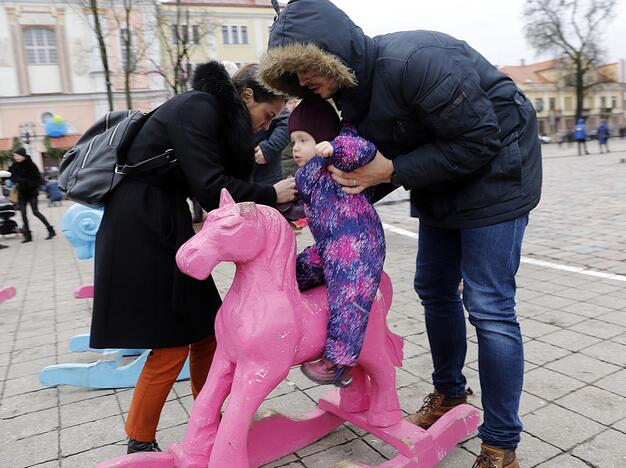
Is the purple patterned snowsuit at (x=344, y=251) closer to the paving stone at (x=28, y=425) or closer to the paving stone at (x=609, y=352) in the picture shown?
the paving stone at (x=28, y=425)

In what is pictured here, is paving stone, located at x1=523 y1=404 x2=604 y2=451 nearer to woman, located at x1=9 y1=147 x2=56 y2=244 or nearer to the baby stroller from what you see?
woman, located at x1=9 y1=147 x2=56 y2=244

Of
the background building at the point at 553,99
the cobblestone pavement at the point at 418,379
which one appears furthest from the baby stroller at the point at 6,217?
the background building at the point at 553,99

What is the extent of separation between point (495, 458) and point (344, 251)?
924 mm

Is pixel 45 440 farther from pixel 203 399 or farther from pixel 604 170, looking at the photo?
pixel 604 170

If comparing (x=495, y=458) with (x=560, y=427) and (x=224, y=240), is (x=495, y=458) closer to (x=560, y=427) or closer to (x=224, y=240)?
(x=560, y=427)

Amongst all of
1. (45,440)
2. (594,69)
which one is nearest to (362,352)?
(45,440)

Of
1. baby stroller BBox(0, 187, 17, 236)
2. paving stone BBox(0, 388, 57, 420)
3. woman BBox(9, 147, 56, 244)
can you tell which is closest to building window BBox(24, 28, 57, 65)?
woman BBox(9, 147, 56, 244)

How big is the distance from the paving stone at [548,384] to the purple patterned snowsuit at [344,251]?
1.34 meters

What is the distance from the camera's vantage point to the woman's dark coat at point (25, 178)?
30.5 feet

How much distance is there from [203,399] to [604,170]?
14.6m

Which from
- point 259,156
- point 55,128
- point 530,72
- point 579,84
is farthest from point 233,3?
point 530,72

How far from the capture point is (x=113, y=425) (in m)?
2.60

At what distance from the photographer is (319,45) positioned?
157 centimetres

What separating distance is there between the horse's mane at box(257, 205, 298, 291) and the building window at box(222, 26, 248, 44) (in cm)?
3193
